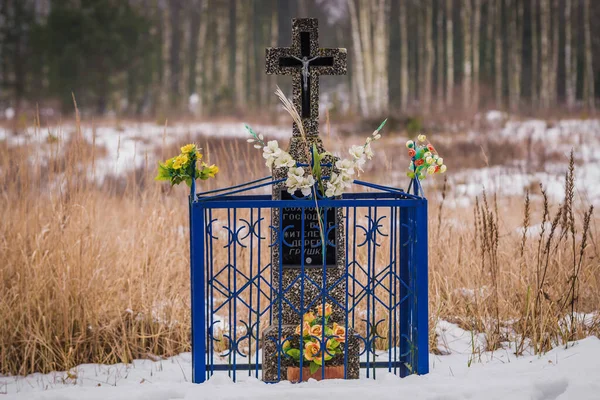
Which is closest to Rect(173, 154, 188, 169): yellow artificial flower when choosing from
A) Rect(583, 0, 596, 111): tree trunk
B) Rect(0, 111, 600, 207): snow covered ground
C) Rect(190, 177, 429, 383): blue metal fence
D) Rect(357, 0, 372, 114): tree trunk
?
Rect(190, 177, 429, 383): blue metal fence

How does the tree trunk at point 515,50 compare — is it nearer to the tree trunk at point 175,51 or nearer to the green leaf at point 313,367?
the tree trunk at point 175,51

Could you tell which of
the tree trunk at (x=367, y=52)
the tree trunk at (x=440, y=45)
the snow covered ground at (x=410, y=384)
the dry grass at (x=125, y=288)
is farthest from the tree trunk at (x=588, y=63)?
the snow covered ground at (x=410, y=384)

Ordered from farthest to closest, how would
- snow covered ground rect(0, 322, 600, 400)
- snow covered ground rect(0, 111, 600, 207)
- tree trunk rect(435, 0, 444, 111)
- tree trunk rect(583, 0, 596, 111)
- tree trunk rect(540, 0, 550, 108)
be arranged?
1. tree trunk rect(435, 0, 444, 111)
2. tree trunk rect(583, 0, 596, 111)
3. tree trunk rect(540, 0, 550, 108)
4. snow covered ground rect(0, 111, 600, 207)
5. snow covered ground rect(0, 322, 600, 400)

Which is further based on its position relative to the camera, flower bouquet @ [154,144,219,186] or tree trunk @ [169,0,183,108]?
tree trunk @ [169,0,183,108]

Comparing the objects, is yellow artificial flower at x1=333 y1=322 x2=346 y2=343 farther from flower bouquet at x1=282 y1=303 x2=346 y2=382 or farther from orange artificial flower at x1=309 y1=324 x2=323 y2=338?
orange artificial flower at x1=309 y1=324 x2=323 y2=338

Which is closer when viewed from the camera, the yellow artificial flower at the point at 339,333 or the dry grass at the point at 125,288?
the yellow artificial flower at the point at 339,333

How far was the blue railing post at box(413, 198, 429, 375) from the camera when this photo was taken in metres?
3.23

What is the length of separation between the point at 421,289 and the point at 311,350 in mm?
658

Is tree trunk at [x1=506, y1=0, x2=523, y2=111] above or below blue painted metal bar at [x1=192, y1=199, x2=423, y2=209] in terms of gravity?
above

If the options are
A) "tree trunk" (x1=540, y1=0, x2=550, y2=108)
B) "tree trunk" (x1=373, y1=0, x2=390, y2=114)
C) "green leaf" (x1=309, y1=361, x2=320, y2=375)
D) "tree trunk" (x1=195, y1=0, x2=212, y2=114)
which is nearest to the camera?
"green leaf" (x1=309, y1=361, x2=320, y2=375)

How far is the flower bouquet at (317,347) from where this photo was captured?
11.5ft

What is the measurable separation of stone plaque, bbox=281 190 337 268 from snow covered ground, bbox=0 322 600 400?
62 centimetres

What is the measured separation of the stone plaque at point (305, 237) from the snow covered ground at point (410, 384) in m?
0.62

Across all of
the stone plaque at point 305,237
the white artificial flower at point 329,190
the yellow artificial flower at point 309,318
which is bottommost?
the yellow artificial flower at point 309,318
